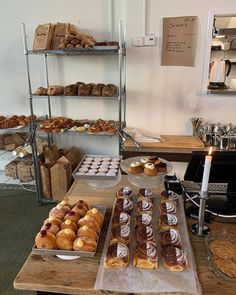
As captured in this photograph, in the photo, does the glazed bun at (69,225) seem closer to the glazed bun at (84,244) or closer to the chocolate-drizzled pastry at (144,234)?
the glazed bun at (84,244)

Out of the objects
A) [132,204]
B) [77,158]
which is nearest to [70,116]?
[77,158]

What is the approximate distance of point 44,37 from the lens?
2.28 meters

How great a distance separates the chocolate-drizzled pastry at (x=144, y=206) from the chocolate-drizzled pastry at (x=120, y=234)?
5.1 inches

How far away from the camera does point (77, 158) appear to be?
2756mm

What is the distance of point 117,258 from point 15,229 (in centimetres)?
169

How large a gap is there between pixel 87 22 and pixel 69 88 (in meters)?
0.67

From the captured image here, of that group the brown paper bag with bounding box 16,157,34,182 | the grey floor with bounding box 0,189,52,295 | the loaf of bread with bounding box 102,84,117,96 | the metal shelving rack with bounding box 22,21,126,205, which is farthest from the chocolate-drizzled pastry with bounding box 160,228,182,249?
the brown paper bag with bounding box 16,157,34,182

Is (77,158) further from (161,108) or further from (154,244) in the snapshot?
(154,244)

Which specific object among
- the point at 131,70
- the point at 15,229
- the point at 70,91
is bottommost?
the point at 15,229

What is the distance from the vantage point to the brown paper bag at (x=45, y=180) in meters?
2.51

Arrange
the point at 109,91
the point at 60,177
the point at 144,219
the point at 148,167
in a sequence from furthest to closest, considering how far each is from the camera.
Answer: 1. the point at 60,177
2. the point at 109,91
3. the point at 148,167
4. the point at 144,219

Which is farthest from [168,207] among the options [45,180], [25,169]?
[25,169]

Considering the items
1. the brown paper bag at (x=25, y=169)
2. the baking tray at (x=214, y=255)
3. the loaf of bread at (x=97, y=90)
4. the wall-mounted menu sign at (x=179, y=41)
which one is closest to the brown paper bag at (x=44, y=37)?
the loaf of bread at (x=97, y=90)

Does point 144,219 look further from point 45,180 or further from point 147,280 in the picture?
point 45,180
